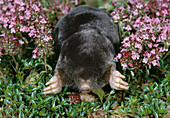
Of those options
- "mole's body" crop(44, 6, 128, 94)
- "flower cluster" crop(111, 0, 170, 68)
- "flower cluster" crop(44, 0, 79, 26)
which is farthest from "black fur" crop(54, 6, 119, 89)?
"flower cluster" crop(44, 0, 79, 26)

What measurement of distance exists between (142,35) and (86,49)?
2.98ft

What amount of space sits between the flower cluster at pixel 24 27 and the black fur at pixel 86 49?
0.29 m

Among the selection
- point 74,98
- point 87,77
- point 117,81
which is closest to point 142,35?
point 117,81

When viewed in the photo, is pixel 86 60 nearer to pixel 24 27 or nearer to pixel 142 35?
pixel 142 35

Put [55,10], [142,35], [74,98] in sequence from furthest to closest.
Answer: [55,10] < [74,98] < [142,35]

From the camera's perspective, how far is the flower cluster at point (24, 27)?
3043 mm

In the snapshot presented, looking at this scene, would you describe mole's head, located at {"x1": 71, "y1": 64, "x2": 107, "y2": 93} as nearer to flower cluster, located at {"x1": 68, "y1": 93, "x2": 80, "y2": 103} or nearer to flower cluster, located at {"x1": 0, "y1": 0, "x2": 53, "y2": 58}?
flower cluster, located at {"x1": 68, "y1": 93, "x2": 80, "y2": 103}

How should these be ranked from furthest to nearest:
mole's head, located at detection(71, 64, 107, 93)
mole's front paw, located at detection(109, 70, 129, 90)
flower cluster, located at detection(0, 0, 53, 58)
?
flower cluster, located at detection(0, 0, 53, 58) → mole's front paw, located at detection(109, 70, 129, 90) → mole's head, located at detection(71, 64, 107, 93)

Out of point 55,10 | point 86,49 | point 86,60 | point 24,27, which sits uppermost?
point 55,10

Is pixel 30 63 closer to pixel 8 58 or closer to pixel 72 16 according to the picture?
pixel 8 58

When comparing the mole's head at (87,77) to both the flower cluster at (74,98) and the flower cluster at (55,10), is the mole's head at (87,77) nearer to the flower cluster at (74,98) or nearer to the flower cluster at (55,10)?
the flower cluster at (74,98)

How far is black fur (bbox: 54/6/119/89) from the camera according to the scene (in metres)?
2.72

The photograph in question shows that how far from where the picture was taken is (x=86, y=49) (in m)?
2.76

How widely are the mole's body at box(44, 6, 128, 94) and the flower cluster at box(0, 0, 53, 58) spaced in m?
0.31
